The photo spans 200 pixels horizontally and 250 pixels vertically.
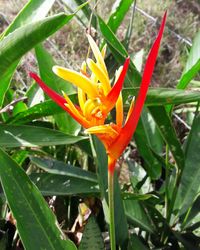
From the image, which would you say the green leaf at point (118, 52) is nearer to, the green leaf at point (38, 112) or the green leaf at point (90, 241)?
the green leaf at point (38, 112)

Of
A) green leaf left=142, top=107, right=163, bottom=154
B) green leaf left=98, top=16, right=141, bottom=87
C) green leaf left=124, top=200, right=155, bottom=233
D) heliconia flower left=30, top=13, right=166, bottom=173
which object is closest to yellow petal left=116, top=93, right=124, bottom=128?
heliconia flower left=30, top=13, right=166, bottom=173

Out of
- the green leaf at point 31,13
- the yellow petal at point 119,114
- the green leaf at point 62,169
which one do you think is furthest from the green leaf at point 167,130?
the yellow petal at point 119,114

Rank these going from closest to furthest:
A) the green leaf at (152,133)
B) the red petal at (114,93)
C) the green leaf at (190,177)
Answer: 1. the red petal at (114,93)
2. the green leaf at (190,177)
3. the green leaf at (152,133)

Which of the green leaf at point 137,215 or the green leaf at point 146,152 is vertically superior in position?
the green leaf at point 146,152

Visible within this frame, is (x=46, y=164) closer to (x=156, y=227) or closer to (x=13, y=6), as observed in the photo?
(x=156, y=227)

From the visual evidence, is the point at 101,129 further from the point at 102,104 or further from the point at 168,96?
the point at 168,96


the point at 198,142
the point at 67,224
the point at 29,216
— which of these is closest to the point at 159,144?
the point at 198,142

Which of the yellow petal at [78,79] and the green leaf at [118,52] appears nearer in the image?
the yellow petal at [78,79]

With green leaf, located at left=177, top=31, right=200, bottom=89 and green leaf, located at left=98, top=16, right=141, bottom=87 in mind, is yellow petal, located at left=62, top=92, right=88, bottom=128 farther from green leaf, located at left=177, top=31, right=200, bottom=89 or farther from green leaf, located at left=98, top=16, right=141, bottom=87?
green leaf, located at left=177, top=31, right=200, bottom=89
